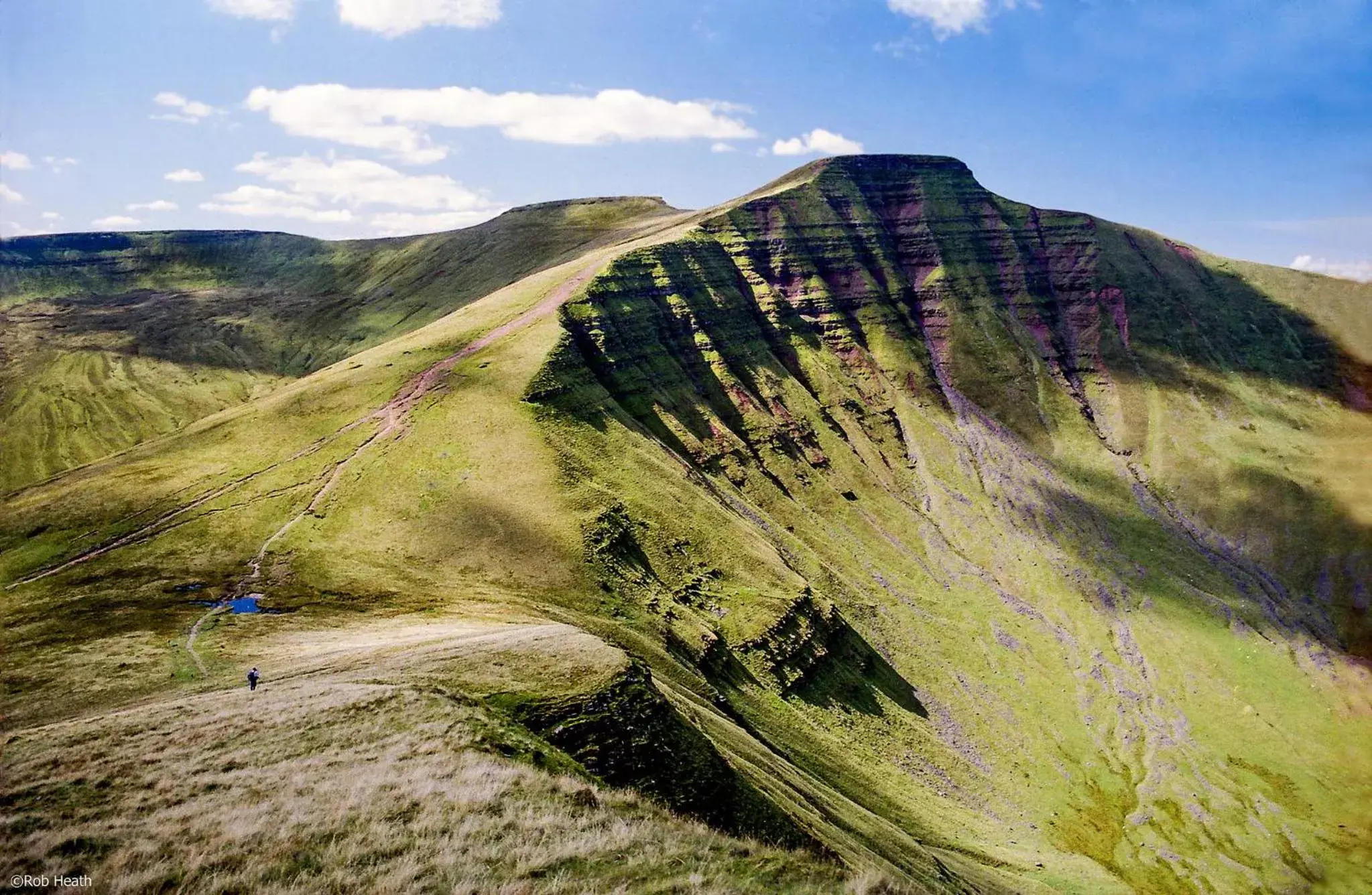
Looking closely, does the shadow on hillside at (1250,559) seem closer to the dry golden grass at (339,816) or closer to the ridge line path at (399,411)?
the ridge line path at (399,411)

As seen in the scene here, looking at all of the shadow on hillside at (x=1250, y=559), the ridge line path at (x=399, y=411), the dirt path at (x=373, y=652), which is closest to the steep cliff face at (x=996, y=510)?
the shadow on hillside at (x=1250, y=559)

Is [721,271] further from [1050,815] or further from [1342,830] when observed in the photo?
[1342,830]

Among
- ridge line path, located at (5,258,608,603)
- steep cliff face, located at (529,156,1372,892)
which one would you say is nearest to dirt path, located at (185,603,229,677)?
ridge line path, located at (5,258,608,603)

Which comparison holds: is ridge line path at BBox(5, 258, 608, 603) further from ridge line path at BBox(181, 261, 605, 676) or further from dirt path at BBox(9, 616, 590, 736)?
dirt path at BBox(9, 616, 590, 736)

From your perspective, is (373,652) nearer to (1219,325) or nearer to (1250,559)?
(1250,559)

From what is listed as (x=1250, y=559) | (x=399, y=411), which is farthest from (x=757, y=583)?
(x=1250, y=559)

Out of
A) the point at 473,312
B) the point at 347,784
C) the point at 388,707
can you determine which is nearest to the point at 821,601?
the point at 388,707
